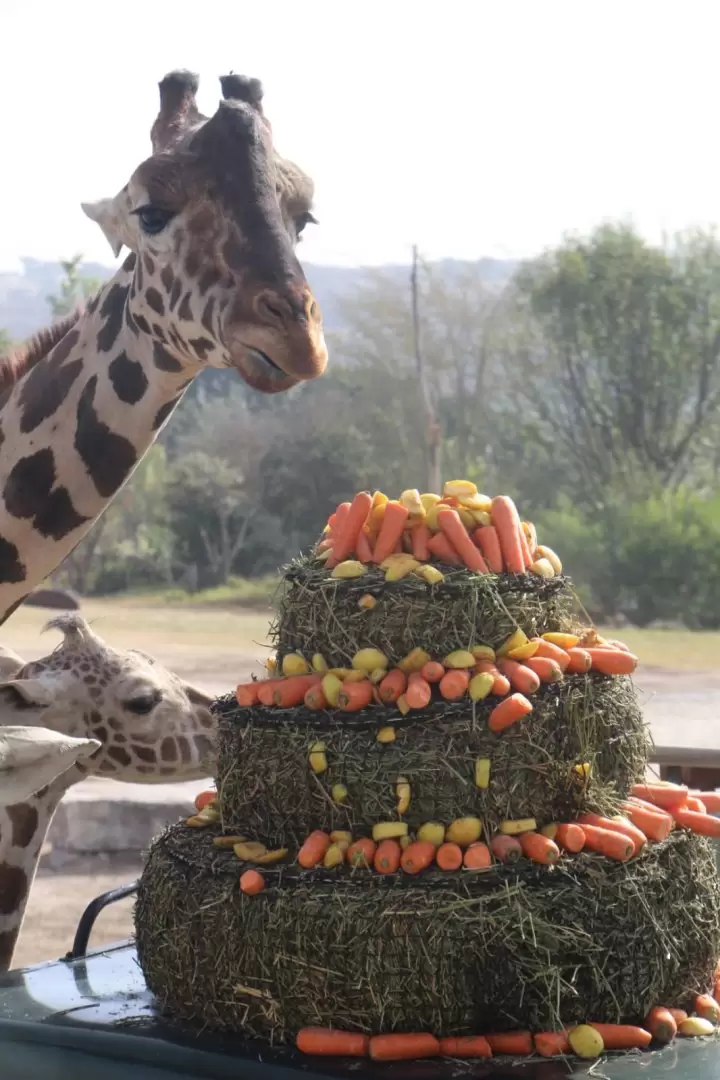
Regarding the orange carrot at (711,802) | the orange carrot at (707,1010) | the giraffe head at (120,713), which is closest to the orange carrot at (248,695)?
the orange carrot at (707,1010)

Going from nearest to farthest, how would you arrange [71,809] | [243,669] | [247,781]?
[247,781]
[71,809]
[243,669]

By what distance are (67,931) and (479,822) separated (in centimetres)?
515

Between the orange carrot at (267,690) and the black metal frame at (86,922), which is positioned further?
the black metal frame at (86,922)

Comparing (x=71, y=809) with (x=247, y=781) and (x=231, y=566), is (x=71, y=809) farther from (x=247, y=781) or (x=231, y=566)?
(x=231, y=566)

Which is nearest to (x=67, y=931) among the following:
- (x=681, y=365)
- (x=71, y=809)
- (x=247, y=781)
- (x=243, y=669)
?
(x=71, y=809)

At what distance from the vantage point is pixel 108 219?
13.6 ft

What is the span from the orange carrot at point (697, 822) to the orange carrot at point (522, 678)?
57cm

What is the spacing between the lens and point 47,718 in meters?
4.53

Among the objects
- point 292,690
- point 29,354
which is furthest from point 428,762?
point 29,354

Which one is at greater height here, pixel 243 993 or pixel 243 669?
pixel 243 993

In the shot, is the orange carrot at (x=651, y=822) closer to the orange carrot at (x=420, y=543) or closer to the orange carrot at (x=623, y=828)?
the orange carrot at (x=623, y=828)

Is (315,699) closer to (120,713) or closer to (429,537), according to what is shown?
(429,537)

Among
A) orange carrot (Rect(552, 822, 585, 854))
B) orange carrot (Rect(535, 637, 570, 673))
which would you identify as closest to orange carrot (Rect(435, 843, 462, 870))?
orange carrot (Rect(552, 822, 585, 854))

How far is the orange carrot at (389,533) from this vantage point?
3.12m
